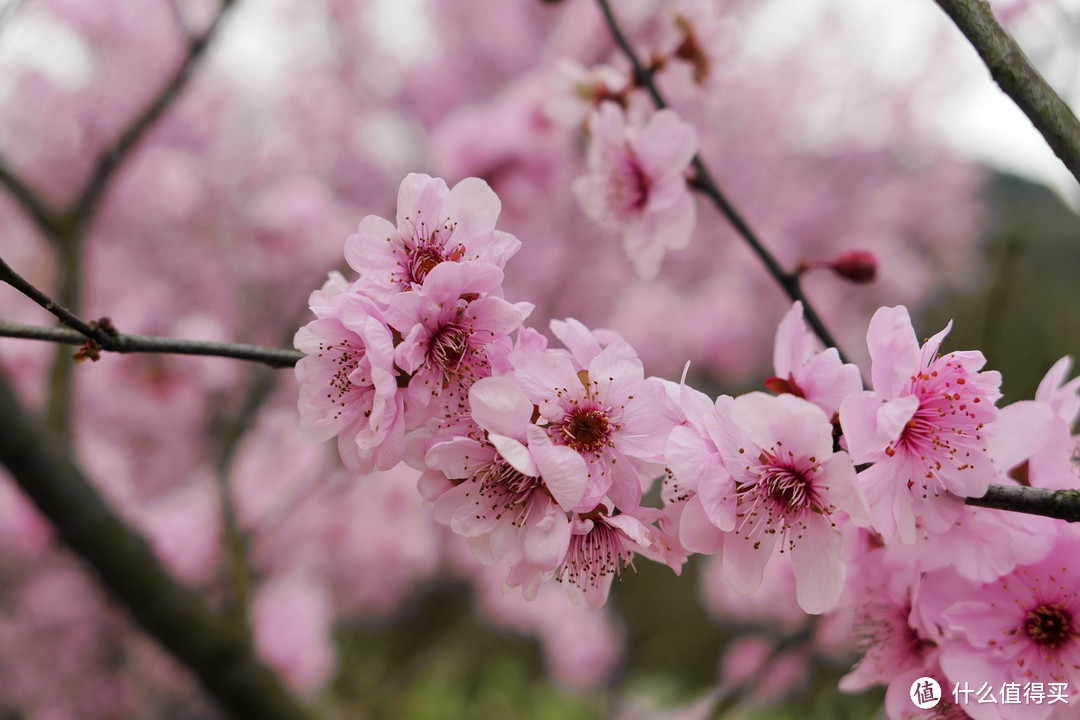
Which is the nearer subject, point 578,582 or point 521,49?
point 578,582

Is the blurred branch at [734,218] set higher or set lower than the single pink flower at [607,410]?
higher

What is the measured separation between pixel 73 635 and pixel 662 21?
10.4ft

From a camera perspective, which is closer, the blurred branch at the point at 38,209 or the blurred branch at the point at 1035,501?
the blurred branch at the point at 1035,501

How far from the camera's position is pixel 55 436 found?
1381mm

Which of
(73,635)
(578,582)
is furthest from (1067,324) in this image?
(73,635)

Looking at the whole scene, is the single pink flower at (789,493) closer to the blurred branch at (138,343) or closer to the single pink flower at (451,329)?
the single pink flower at (451,329)

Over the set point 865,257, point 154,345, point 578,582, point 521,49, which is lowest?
point 578,582

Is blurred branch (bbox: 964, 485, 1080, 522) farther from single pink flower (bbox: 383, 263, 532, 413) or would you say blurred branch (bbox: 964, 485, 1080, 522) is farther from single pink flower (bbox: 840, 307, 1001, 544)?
single pink flower (bbox: 383, 263, 532, 413)

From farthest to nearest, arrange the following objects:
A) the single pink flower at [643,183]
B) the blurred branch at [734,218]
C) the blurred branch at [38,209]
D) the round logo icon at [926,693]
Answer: the blurred branch at [38,209] < the single pink flower at [643,183] < the blurred branch at [734,218] < the round logo icon at [926,693]

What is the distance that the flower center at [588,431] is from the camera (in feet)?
1.94

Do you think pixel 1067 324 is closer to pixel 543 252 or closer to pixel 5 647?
pixel 543 252

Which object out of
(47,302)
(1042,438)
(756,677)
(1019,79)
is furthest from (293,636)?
(1019,79)

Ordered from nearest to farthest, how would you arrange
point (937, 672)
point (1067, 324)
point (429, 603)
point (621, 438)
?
point (621, 438) < point (937, 672) < point (429, 603) < point (1067, 324)

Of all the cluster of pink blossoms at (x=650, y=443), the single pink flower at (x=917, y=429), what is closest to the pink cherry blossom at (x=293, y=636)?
the cluster of pink blossoms at (x=650, y=443)
